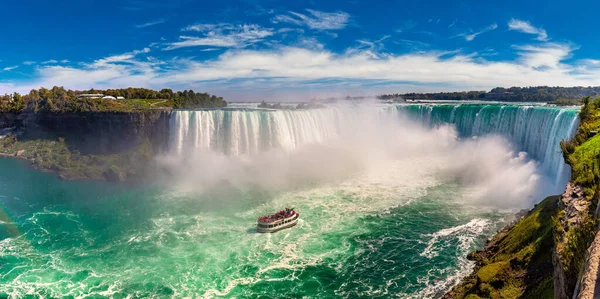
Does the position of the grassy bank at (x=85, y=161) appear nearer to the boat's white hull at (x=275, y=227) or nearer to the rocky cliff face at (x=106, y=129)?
the rocky cliff face at (x=106, y=129)

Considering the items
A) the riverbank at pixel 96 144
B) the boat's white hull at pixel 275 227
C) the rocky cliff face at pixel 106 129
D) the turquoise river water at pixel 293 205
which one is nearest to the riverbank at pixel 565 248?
the turquoise river water at pixel 293 205

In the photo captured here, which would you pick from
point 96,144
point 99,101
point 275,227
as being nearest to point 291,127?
point 275,227

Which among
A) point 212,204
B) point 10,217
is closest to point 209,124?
point 212,204

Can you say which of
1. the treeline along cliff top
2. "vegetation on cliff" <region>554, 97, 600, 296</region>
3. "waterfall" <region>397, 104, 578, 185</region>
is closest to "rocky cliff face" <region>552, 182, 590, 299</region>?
"vegetation on cliff" <region>554, 97, 600, 296</region>

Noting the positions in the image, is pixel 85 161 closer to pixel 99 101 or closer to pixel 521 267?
pixel 99 101

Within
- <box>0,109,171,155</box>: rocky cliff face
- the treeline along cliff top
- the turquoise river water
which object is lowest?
the turquoise river water

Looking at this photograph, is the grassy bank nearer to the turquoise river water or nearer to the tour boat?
the turquoise river water

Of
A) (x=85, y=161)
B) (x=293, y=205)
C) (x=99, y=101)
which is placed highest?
(x=99, y=101)
